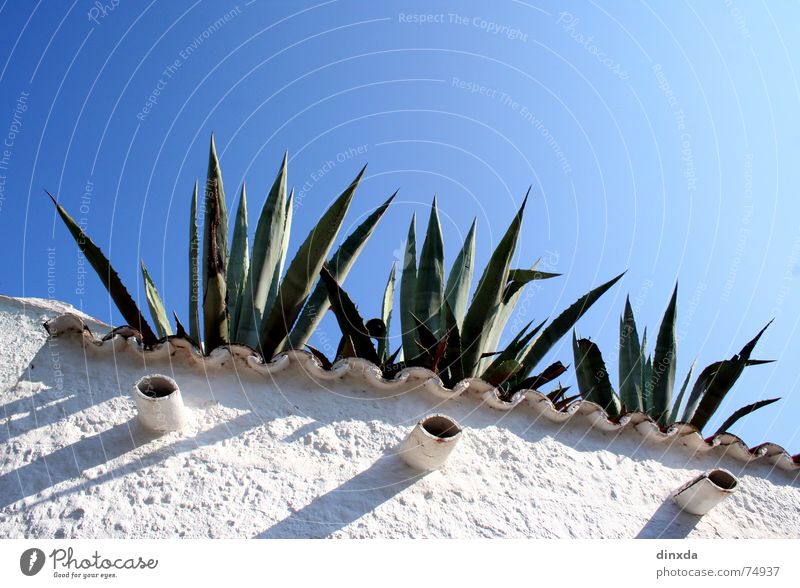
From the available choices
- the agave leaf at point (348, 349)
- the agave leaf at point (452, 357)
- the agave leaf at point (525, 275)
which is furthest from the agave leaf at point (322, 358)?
the agave leaf at point (525, 275)

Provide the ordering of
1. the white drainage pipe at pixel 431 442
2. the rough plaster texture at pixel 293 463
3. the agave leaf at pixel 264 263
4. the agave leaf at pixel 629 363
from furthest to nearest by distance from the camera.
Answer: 1. the agave leaf at pixel 629 363
2. the agave leaf at pixel 264 263
3. the white drainage pipe at pixel 431 442
4. the rough plaster texture at pixel 293 463

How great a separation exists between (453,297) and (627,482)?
52.7 inches

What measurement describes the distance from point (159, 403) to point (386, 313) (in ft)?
6.77

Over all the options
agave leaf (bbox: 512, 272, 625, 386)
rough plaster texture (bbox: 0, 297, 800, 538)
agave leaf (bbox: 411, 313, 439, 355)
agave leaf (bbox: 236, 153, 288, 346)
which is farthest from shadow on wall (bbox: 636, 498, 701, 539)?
agave leaf (bbox: 236, 153, 288, 346)

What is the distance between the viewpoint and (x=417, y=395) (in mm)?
3230

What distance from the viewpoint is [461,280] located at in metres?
4.15

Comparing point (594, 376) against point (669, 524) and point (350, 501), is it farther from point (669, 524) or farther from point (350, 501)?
point (350, 501)

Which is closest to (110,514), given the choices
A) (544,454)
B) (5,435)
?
(5,435)

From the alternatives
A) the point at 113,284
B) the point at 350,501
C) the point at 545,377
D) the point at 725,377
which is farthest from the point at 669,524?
the point at 113,284

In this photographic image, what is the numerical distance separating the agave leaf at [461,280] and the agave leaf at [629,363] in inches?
42.4

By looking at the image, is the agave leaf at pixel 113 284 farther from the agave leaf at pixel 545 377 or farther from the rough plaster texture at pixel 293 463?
the agave leaf at pixel 545 377

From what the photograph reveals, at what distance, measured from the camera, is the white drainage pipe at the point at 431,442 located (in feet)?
9.12

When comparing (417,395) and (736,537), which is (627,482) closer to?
(736,537)

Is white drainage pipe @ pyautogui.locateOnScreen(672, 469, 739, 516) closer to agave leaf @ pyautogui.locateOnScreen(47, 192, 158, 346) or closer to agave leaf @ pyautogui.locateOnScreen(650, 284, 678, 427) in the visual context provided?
agave leaf @ pyautogui.locateOnScreen(650, 284, 678, 427)
